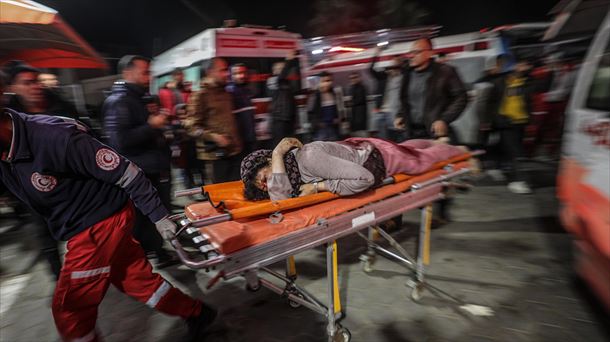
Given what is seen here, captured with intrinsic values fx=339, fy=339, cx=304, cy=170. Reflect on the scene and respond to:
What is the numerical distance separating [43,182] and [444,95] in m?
3.25

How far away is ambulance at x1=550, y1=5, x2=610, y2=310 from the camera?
1.74m

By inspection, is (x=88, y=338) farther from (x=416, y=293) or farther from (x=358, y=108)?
(x=358, y=108)

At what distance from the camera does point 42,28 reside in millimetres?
4766

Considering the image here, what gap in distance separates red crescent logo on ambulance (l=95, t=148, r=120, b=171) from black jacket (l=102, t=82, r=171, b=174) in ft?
3.94

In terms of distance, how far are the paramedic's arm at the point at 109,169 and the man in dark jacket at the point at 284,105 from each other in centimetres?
353

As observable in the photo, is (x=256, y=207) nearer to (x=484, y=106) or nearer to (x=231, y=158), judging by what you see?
(x=231, y=158)

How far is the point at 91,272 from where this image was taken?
1.60 metres

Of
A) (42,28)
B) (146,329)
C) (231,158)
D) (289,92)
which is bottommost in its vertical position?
(146,329)

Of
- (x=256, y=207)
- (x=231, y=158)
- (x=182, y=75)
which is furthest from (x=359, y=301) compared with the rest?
(x=182, y=75)

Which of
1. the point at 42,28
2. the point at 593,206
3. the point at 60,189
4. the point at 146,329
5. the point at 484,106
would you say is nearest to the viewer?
the point at 60,189

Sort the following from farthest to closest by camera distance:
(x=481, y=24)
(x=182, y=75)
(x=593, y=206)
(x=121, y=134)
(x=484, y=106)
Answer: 1. (x=481, y=24)
2. (x=182, y=75)
3. (x=484, y=106)
4. (x=121, y=134)
5. (x=593, y=206)

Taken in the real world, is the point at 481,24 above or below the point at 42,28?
above

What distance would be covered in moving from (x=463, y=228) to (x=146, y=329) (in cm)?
315

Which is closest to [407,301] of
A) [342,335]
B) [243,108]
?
[342,335]
